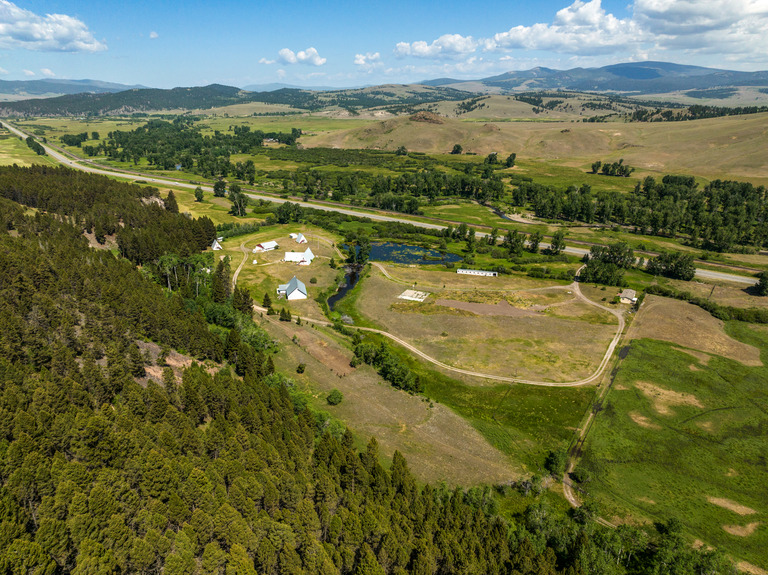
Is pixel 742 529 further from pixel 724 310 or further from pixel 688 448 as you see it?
pixel 724 310

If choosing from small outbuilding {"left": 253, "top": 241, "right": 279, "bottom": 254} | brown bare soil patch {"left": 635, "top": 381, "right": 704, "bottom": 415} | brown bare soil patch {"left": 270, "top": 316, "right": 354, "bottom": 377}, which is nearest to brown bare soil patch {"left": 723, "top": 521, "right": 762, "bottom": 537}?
brown bare soil patch {"left": 635, "top": 381, "right": 704, "bottom": 415}

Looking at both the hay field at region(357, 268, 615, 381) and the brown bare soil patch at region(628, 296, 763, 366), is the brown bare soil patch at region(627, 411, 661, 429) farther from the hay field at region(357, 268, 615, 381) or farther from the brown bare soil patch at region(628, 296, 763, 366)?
the brown bare soil patch at region(628, 296, 763, 366)

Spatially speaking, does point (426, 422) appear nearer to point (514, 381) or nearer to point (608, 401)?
point (514, 381)

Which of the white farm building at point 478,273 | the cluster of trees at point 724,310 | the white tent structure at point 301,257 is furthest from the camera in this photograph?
the white tent structure at point 301,257

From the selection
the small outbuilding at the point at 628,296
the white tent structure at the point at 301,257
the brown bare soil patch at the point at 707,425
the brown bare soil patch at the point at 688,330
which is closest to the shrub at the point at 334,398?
the brown bare soil patch at the point at 707,425

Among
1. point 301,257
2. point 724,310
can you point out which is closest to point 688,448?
point 724,310

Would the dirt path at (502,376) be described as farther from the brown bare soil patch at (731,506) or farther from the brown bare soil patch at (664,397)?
the brown bare soil patch at (731,506)
